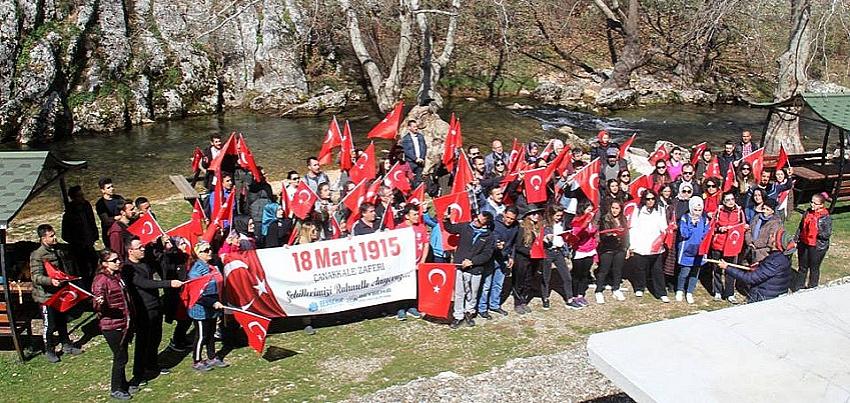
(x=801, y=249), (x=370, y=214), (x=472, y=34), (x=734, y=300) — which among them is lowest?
(x=734, y=300)

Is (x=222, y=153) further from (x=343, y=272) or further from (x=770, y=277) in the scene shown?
(x=770, y=277)

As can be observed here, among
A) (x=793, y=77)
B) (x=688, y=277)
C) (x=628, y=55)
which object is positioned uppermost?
(x=628, y=55)

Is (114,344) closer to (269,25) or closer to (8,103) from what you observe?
(8,103)

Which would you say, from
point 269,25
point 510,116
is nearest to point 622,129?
point 510,116

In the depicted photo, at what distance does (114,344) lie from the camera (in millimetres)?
8156

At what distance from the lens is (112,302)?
800cm

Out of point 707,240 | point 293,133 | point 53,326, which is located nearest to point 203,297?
point 53,326

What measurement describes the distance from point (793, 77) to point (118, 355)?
55.5 ft

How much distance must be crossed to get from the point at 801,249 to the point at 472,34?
23.1 m

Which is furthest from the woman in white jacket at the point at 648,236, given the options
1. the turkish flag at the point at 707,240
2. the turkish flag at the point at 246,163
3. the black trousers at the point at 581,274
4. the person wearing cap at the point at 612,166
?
the turkish flag at the point at 246,163

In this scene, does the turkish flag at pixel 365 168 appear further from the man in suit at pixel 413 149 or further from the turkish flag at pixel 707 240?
the turkish flag at pixel 707 240

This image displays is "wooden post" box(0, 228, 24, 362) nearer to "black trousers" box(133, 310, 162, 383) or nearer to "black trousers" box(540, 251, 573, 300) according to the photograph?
"black trousers" box(133, 310, 162, 383)

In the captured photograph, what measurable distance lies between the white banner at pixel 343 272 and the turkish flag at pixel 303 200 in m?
0.96

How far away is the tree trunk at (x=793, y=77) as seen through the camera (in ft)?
60.6
